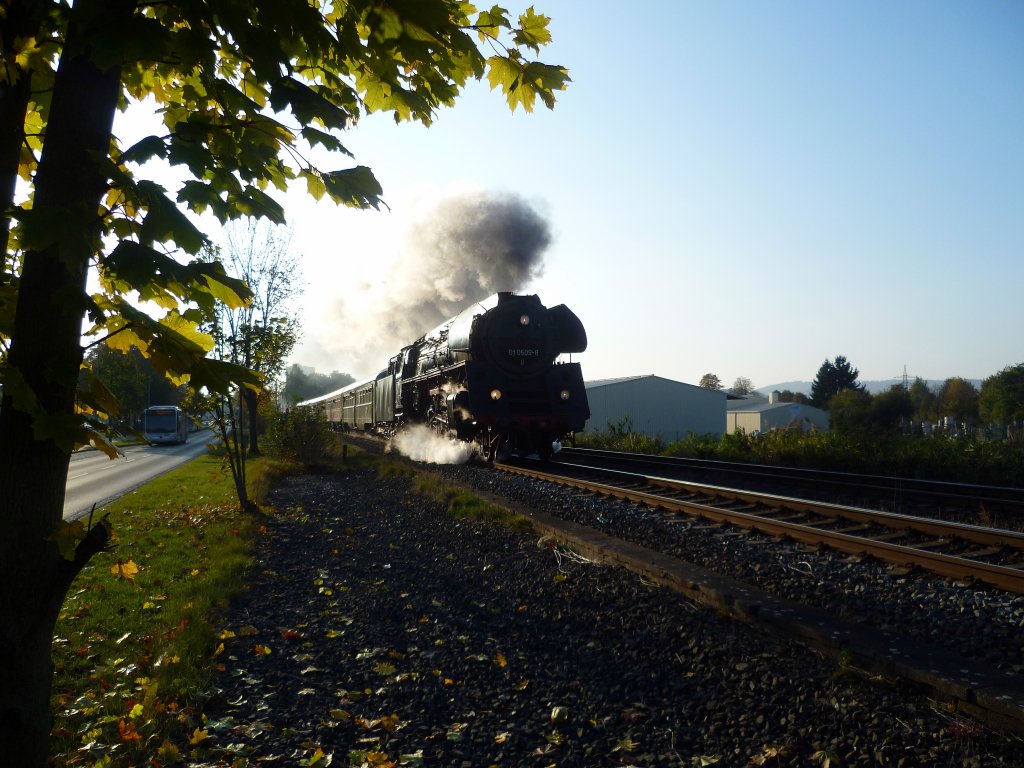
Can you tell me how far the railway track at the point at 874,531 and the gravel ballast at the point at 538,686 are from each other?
2.40 metres

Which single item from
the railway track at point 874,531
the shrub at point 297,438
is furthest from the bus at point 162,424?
the railway track at point 874,531

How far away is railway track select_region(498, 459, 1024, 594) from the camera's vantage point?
590 cm

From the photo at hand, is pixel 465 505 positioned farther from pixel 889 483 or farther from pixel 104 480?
pixel 104 480

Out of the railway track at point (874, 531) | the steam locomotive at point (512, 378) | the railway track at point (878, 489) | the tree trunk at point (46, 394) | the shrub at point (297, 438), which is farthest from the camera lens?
the shrub at point (297, 438)

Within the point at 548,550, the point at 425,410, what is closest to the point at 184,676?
the point at 548,550

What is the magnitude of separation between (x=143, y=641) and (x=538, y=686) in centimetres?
313

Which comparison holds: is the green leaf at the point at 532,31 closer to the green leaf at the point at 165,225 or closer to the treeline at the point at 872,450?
the green leaf at the point at 165,225

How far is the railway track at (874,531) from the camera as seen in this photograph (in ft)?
19.4

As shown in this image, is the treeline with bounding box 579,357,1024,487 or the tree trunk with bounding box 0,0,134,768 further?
the treeline with bounding box 579,357,1024,487

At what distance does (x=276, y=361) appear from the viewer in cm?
1712

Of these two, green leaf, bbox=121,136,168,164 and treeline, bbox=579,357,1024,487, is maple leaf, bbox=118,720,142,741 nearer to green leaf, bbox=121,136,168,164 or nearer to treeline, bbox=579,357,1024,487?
green leaf, bbox=121,136,168,164

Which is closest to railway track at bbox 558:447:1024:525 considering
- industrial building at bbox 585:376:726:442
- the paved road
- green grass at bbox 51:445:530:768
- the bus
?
green grass at bbox 51:445:530:768

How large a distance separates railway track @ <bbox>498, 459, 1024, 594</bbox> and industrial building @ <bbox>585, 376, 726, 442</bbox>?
116ft

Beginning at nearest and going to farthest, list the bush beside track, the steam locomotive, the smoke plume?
the bush beside track, the steam locomotive, the smoke plume
